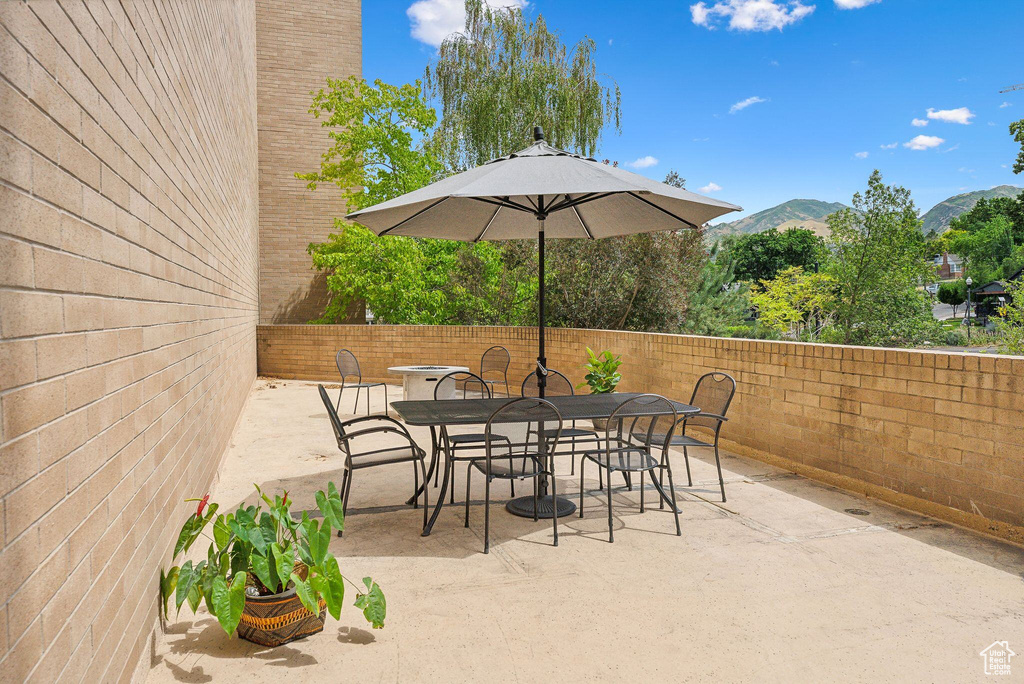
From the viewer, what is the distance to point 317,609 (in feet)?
8.75

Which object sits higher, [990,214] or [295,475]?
[990,214]

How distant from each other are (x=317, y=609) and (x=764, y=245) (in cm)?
7818

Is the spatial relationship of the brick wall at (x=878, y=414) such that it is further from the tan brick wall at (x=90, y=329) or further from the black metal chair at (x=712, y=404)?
the tan brick wall at (x=90, y=329)

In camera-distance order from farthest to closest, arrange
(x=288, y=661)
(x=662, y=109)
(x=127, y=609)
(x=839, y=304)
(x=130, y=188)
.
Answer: (x=662, y=109) → (x=839, y=304) → (x=288, y=661) → (x=130, y=188) → (x=127, y=609)

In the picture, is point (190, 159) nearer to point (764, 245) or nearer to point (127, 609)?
point (127, 609)

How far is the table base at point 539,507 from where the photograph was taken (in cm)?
454

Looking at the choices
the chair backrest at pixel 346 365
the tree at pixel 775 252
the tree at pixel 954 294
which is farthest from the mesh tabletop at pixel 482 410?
the tree at pixel 954 294

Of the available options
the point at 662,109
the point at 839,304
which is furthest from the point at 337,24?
the point at 662,109

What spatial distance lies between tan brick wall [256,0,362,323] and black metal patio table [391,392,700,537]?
12127 mm

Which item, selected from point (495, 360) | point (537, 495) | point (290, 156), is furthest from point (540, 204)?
point (290, 156)

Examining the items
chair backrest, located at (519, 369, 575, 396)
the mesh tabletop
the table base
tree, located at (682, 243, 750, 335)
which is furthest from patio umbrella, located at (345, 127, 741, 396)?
tree, located at (682, 243, 750, 335)

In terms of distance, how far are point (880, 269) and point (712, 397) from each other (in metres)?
10.8

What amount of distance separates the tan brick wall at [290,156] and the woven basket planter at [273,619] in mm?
14026

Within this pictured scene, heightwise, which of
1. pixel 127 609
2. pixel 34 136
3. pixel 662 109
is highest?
pixel 662 109
